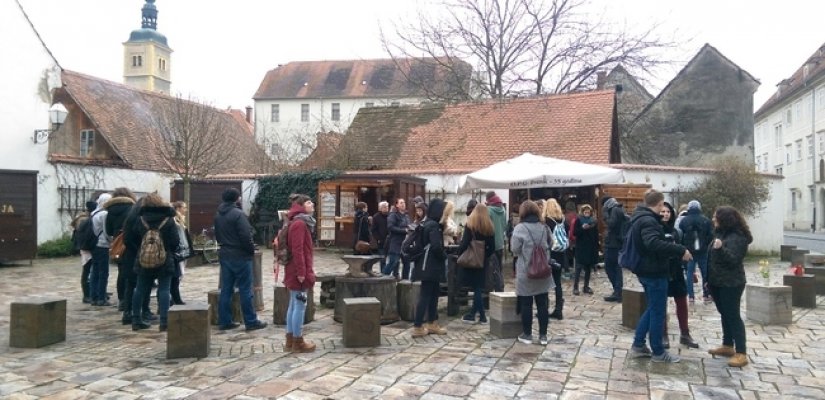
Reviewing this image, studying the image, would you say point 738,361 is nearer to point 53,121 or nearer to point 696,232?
point 696,232

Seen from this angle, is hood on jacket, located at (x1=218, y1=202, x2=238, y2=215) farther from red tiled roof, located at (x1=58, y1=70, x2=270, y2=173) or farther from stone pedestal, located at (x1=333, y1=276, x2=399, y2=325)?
red tiled roof, located at (x1=58, y1=70, x2=270, y2=173)

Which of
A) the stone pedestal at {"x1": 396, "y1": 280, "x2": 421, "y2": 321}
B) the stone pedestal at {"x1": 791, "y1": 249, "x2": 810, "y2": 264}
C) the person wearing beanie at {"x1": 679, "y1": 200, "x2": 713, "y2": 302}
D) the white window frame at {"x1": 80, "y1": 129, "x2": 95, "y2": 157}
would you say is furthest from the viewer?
the white window frame at {"x1": 80, "y1": 129, "x2": 95, "y2": 157}

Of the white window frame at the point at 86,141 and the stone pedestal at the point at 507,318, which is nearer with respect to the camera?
the stone pedestal at the point at 507,318

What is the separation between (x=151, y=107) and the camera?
29.7m

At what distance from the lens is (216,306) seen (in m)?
7.63

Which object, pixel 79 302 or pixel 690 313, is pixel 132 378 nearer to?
pixel 79 302

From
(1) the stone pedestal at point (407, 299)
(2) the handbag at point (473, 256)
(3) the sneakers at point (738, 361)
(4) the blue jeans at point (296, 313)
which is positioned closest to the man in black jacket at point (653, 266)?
(3) the sneakers at point (738, 361)

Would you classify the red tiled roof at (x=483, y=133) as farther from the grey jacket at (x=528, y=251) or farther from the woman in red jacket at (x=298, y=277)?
the woman in red jacket at (x=298, y=277)

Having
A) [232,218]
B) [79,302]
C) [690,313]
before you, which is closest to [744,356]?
[690,313]

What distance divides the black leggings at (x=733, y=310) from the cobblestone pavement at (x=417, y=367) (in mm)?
260

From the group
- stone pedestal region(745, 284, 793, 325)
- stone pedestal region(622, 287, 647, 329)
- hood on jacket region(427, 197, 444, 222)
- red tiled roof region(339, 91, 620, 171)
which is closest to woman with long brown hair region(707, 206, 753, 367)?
stone pedestal region(622, 287, 647, 329)

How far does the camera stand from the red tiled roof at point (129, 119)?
23.1 meters

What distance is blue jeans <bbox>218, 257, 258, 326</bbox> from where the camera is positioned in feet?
23.5

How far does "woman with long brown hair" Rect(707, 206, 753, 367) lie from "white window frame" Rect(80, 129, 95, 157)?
2395 cm
